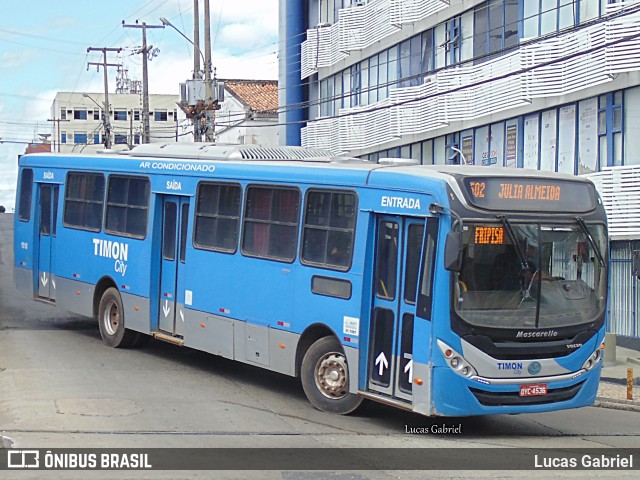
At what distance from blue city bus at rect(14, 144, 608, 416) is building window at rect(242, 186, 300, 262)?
0.03 meters

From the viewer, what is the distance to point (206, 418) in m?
12.0

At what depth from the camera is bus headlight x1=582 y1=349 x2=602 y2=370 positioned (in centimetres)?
1188

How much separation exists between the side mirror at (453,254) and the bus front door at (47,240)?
10.6 metres

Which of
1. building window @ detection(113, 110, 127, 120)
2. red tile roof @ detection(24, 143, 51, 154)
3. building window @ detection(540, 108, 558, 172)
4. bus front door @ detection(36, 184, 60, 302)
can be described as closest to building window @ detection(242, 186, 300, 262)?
bus front door @ detection(36, 184, 60, 302)

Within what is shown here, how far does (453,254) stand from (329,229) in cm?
248

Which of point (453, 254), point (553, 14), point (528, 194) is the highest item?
point (553, 14)

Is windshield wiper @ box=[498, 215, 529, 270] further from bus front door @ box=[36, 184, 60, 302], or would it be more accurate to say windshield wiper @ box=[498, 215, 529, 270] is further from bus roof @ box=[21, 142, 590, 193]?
bus front door @ box=[36, 184, 60, 302]

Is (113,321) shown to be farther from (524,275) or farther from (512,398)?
(524,275)

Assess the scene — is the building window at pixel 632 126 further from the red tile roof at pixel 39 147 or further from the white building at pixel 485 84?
the red tile roof at pixel 39 147

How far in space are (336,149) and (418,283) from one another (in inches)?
1166

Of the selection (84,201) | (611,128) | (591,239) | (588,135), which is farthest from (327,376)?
(588,135)

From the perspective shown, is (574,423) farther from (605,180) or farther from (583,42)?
(583,42)

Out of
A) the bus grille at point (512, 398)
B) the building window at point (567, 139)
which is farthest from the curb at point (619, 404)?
the building window at point (567, 139)

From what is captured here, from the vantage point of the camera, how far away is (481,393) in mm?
11211
